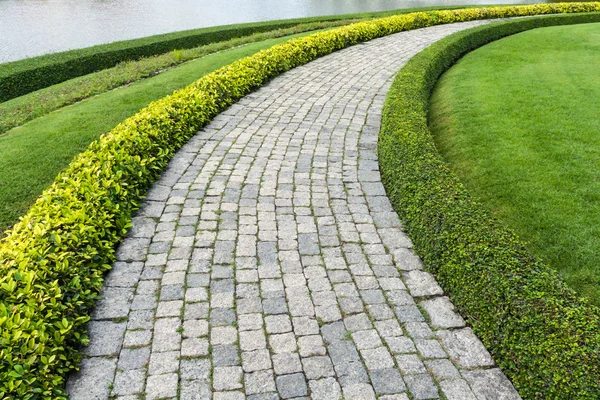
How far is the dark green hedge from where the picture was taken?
1528cm

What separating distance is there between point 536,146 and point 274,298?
5763 millimetres

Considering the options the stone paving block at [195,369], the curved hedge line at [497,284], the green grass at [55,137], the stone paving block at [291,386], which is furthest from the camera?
the green grass at [55,137]

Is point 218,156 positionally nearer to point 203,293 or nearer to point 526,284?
point 203,293

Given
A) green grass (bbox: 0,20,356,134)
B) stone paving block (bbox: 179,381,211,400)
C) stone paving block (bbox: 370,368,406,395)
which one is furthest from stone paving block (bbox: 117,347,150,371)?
green grass (bbox: 0,20,356,134)

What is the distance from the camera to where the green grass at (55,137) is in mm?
7613

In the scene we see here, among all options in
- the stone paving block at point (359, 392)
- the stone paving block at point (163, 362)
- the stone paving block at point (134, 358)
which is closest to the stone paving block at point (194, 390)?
the stone paving block at point (163, 362)

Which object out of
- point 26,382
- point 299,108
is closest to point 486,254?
point 26,382

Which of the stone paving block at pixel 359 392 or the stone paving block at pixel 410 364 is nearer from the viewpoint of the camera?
the stone paving block at pixel 359 392

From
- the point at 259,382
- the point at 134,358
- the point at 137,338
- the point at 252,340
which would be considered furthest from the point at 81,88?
the point at 259,382

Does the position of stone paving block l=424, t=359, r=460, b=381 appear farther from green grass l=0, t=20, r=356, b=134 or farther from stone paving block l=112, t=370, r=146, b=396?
green grass l=0, t=20, r=356, b=134

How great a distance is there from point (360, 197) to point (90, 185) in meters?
3.68

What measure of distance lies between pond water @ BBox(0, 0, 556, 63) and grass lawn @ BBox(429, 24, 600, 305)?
17.8 metres

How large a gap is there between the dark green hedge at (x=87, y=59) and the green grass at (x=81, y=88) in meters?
0.79

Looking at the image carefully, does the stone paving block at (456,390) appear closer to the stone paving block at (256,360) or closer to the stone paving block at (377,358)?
the stone paving block at (377,358)
